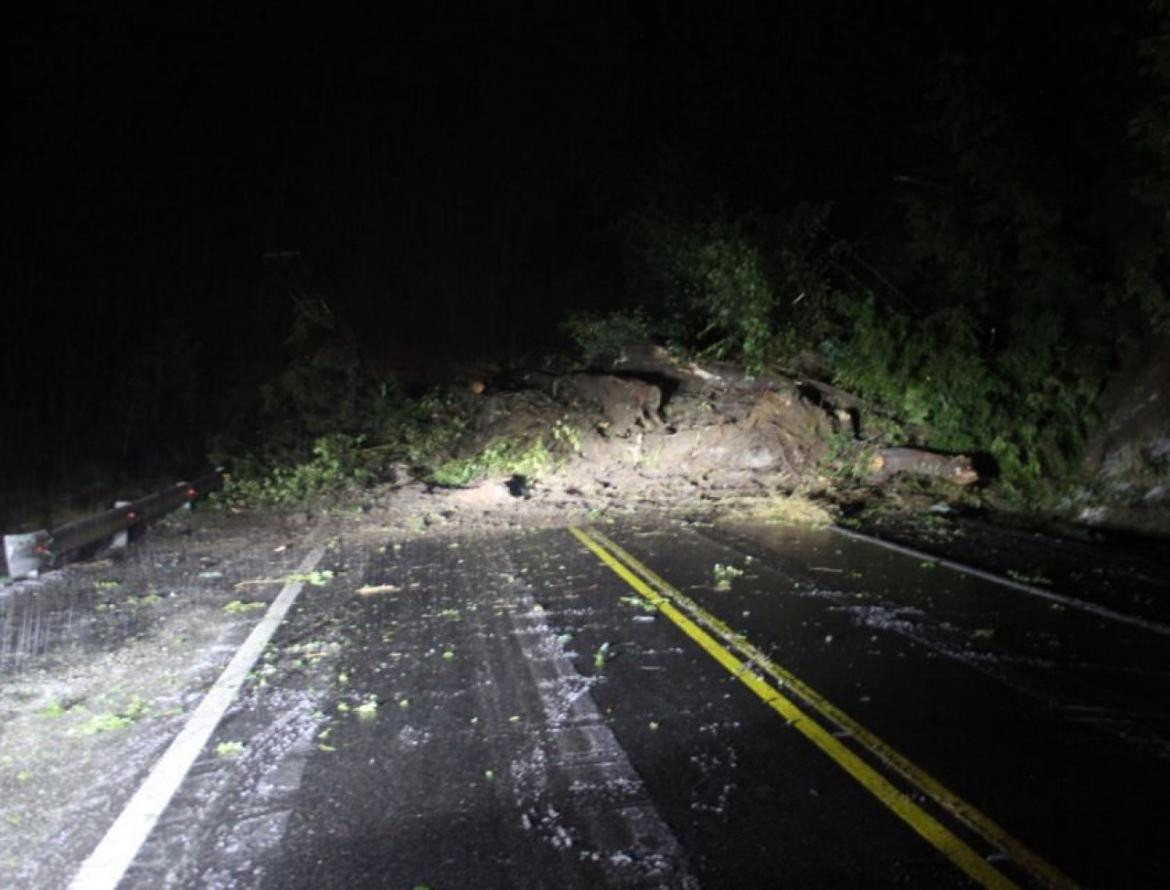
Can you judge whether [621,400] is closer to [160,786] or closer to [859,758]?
[859,758]

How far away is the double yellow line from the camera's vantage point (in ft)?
11.5

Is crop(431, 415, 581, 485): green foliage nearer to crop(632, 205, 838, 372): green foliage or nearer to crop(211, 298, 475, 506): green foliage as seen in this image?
crop(211, 298, 475, 506): green foliage

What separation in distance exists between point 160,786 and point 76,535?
7.01 meters

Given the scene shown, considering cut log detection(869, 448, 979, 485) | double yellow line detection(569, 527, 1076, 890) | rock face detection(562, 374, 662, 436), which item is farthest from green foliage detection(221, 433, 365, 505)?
double yellow line detection(569, 527, 1076, 890)

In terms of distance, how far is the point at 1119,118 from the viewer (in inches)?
552

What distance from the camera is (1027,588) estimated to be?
25.8 feet

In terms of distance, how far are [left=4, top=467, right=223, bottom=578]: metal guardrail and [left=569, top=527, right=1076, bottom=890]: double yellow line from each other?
6.91m

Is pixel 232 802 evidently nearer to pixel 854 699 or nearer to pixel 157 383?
pixel 854 699

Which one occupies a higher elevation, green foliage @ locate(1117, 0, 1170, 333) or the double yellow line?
green foliage @ locate(1117, 0, 1170, 333)

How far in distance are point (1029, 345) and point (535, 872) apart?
→ 13.3 meters

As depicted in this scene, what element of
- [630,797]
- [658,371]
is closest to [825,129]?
[658,371]

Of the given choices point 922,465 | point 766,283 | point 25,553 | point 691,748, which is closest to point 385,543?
point 25,553

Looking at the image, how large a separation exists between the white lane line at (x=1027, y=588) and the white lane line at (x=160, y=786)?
6802 millimetres

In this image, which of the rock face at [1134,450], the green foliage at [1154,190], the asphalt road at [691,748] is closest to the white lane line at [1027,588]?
the asphalt road at [691,748]
